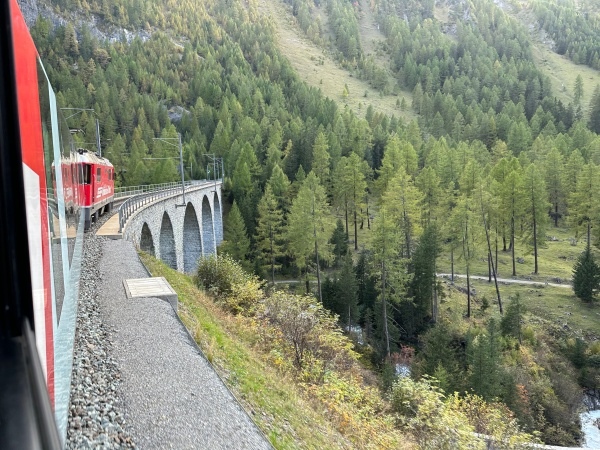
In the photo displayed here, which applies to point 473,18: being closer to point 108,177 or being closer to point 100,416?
point 108,177

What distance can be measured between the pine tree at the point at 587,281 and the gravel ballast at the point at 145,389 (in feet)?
123

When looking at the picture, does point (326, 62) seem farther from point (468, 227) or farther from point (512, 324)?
point (512, 324)

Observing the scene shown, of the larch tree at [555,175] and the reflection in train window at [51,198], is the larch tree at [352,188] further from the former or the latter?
the reflection in train window at [51,198]

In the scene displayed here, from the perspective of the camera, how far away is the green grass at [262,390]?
25.6 feet

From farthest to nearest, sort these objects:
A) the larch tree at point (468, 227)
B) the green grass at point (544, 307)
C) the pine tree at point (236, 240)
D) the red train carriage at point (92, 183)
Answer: the pine tree at point (236, 240)
the larch tree at point (468, 227)
the green grass at point (544, 307)
the red train carriage at point (92, 183)

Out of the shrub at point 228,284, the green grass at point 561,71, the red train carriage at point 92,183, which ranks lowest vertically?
the shrub at point 228,284

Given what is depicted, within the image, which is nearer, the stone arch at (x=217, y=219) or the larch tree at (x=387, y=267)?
the larch tree at (x=387, y=267)

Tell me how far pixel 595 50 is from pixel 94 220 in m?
164

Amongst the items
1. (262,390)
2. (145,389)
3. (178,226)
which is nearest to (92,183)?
(178,226)

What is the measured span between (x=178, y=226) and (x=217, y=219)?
21.5 m

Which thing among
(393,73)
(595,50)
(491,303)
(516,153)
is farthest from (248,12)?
(491,303)

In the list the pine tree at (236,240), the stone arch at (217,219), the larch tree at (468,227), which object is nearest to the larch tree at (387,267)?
the larch tree at (468,227)

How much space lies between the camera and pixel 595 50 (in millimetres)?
138125

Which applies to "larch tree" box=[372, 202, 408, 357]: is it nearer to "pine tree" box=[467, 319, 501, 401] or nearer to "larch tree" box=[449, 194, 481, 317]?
"larch tree" box=[449, 194, 481, 317]
